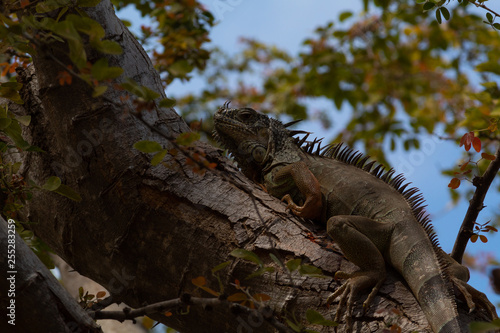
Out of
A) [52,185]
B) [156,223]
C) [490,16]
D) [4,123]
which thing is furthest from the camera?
[490,16]

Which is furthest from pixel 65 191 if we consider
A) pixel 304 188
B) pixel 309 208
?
pixel 304 188

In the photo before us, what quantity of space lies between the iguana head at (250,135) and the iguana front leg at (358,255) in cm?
148

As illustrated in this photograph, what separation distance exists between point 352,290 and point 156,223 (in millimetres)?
1247

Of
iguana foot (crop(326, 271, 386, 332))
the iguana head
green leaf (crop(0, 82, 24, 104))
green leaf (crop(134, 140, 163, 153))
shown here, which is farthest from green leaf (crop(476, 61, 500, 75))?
green leaf (crop(0, 82, 24, 104))

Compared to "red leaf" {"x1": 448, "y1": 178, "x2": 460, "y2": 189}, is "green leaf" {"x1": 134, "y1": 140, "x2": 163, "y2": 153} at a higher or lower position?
lower

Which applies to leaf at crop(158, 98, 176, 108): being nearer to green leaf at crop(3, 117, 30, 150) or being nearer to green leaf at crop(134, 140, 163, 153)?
green leaf at crop(134, 140, 163, 153)

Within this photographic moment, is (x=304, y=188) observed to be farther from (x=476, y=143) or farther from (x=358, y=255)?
(x=476, y=143)

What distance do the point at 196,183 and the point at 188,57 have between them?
304 centimetres

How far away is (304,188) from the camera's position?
392 centimetres

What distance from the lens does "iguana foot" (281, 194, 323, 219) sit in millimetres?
3556

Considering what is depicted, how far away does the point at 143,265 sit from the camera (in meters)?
3.11

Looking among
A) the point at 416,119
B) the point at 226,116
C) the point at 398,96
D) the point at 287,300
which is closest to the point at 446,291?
the point at 287,300

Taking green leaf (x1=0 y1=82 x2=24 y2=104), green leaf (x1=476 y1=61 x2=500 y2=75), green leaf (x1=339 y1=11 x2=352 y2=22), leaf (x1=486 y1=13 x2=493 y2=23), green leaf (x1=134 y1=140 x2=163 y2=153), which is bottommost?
green leaf (x1=134 y1=140 x2=163 y2=153)

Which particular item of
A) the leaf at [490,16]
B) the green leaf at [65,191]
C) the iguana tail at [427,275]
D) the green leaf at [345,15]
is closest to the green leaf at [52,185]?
the green leaf at [65,191]
